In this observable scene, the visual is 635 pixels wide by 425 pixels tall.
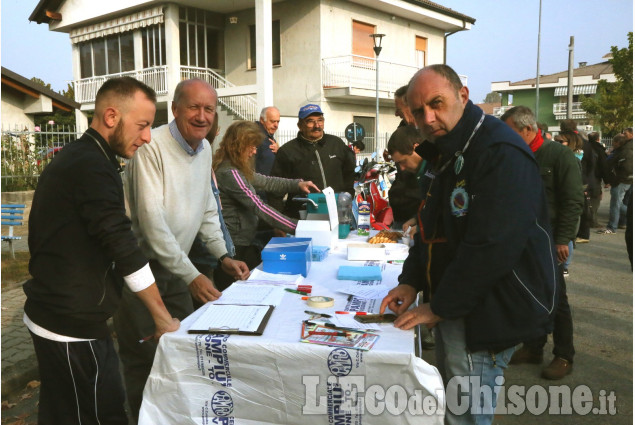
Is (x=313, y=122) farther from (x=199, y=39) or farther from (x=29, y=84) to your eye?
(x=199, y=39)

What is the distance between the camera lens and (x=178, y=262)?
262 centimetres

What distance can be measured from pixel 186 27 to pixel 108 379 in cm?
1978

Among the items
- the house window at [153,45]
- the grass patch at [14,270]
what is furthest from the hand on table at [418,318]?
the house window at [153,45]

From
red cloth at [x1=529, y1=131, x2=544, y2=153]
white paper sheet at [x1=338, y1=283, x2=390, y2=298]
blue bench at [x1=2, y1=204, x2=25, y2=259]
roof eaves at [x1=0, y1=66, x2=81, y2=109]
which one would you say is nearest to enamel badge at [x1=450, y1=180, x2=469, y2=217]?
white paper sheet at [x1=338, y1=283, x2=390, y2=298]

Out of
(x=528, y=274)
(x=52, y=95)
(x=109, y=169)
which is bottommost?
(x=528, y=274)

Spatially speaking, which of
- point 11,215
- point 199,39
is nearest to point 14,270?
point 11,215

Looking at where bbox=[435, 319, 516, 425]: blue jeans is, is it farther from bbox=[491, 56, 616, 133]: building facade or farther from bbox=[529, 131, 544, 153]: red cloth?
bbox=[491, 56, 616, 133]: building facade

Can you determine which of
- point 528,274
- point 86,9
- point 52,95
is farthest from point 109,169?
point 86,9

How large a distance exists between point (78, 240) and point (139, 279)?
28 cm

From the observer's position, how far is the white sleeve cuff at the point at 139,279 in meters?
2.11

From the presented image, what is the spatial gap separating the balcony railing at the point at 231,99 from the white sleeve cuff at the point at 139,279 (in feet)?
54.6

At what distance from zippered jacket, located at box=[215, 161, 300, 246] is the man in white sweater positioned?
2.69 ft

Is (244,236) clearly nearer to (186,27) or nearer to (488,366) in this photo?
(488,366)

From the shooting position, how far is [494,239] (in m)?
1.74
